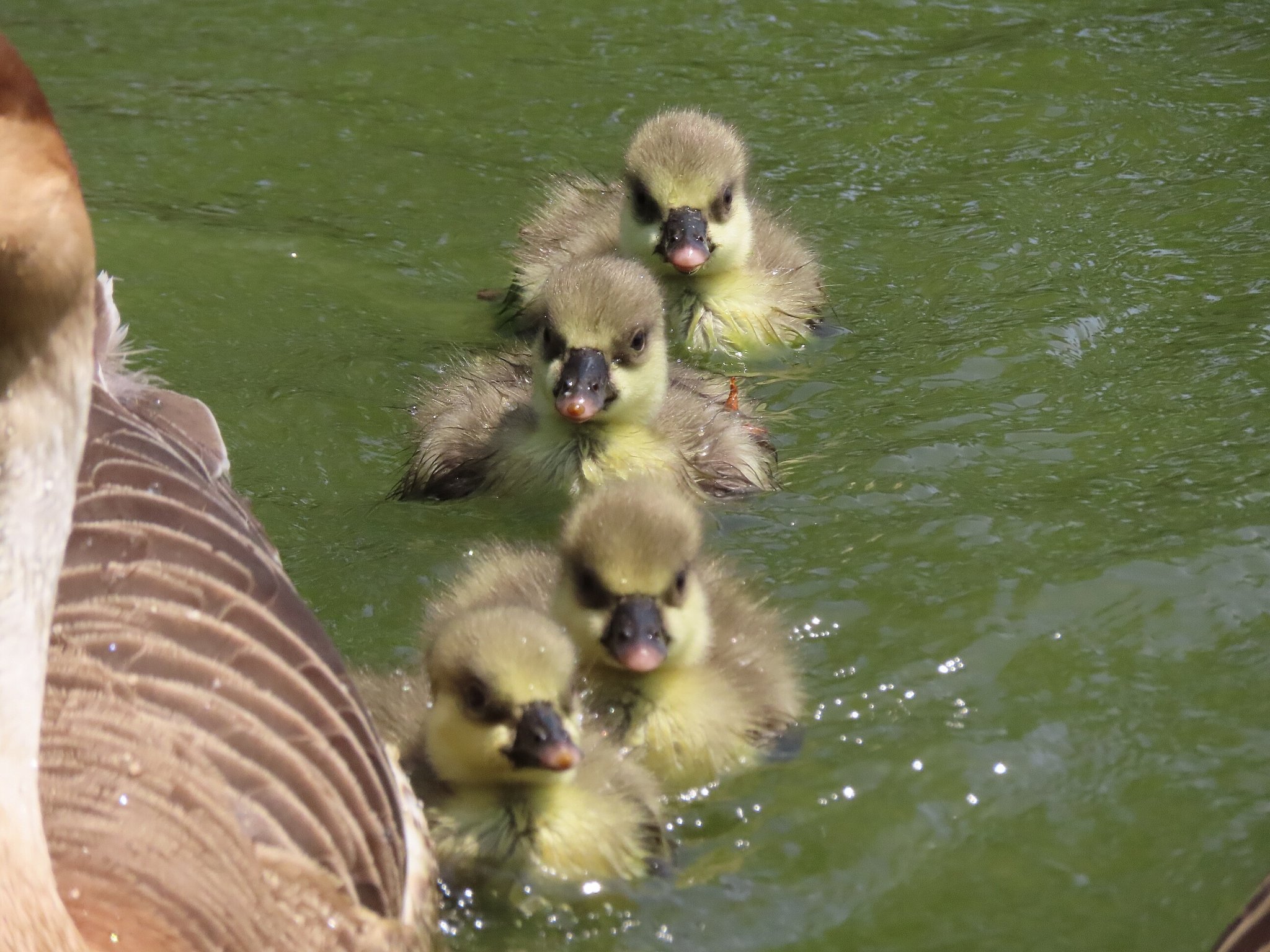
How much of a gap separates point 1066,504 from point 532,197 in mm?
2502

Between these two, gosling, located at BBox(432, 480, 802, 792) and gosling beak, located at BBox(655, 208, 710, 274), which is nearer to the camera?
gosling, located at BBox(432, 480, 802, 792)

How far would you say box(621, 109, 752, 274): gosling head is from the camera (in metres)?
4.82

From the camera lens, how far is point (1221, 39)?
651cm

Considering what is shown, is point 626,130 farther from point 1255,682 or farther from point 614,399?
point 1255,682

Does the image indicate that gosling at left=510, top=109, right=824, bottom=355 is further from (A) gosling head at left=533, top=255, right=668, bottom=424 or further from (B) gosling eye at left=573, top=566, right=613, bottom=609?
(B) gosling eye at left=573, top=566, right=613, bottom=609

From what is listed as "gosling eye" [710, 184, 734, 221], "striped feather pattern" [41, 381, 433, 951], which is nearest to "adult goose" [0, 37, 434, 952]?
"striped feather pattern" [41, 381, 433, 951]

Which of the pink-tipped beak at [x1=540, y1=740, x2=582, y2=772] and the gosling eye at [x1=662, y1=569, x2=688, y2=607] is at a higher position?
the pink-tipped beak at [x1=540, y1=740, x2=582, y2=772]

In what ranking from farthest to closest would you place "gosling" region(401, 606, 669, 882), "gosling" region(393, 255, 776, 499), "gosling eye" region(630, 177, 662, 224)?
1. "gosling eye" region(630, 177, 662, 224)
2. "gosling" region(393, 255, 776, 499)
3. "gosling" region(401, 606, 669, 882)

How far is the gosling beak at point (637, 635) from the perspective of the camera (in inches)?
129

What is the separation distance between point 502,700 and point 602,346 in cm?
130

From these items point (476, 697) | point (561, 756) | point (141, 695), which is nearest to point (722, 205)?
point (476, 697)

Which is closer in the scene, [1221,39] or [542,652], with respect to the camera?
[542,652]

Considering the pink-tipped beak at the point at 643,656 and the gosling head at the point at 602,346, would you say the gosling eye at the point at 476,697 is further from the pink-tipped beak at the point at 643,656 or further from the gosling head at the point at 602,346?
the gosling head at the point at 602,346

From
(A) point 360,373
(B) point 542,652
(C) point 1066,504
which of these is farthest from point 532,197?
(B) point 542,652
